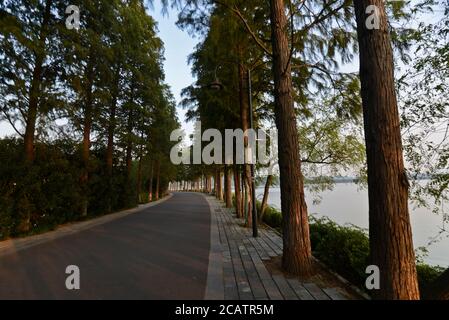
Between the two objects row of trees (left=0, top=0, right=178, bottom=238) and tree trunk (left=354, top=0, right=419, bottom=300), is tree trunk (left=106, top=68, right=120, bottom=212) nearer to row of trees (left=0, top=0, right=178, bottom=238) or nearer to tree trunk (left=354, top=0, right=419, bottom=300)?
row of trees (left=0, top=0, right=178, bottom=238)

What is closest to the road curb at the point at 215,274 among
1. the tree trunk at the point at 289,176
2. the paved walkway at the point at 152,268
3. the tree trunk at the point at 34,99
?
the paved walkway at the point at 152,268

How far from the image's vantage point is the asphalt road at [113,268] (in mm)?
4406

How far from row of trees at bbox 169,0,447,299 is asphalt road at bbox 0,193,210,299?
86.4 inches

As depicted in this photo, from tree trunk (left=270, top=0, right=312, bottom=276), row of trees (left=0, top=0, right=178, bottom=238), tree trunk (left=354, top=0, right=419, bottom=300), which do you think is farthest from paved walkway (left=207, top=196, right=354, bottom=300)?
Result: row of trees (left=0, top=0, right=178, bottom=238)

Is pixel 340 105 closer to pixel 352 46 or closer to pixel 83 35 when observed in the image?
pixel 352 46

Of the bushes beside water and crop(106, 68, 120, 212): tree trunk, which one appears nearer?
the bushes beside water

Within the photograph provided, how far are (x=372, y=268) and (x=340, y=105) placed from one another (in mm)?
4771

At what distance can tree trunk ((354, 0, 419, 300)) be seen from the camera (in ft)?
10.3

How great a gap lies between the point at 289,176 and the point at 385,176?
2.37m

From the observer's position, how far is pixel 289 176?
5.50 meters

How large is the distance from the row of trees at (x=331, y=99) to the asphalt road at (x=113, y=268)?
2.19 metres

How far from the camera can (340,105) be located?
7078 mm

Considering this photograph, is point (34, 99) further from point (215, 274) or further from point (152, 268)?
point (215, 274)
